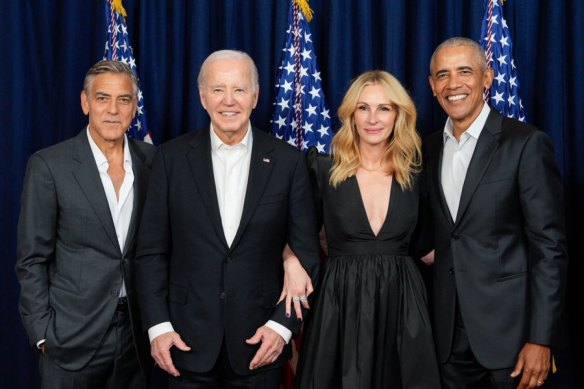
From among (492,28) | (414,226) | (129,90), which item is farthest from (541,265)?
(129,90)

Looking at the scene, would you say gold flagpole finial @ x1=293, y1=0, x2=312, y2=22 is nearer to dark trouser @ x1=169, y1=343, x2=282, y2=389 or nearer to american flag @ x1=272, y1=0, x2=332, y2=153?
american flag @ x1=272, y1=0, x2=332, y2=153

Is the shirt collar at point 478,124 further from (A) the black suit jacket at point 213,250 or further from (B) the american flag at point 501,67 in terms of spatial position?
(B) the american flag at point 501,67

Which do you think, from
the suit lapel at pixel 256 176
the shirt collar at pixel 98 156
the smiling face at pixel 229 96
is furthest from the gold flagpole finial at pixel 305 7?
the shirt collar at pixel 98 156

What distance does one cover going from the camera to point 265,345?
237cm

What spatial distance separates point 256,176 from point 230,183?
103 millimetres

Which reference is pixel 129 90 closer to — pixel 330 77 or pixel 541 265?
pixel 330 77

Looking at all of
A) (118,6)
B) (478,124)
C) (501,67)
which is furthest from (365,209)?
(118,6)

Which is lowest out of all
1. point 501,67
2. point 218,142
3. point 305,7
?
point 218,142

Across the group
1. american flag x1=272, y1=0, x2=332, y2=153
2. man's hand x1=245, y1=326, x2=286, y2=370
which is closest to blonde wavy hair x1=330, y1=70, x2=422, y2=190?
man's hand x1=245, y1=326, x2=286, y2=370

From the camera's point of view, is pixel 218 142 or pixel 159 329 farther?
Result: pixel 218 142

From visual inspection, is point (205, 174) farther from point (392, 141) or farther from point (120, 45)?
point (120, 45)

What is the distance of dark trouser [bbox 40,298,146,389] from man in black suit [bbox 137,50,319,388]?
0.25 m

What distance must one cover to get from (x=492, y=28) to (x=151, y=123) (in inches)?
73.4

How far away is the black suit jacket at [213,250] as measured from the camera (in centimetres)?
238
